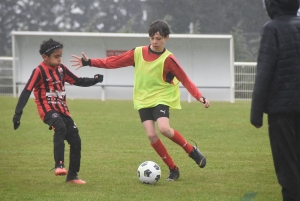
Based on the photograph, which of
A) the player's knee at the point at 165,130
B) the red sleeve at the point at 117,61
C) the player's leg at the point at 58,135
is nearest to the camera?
the player's leg at the point at 58,135

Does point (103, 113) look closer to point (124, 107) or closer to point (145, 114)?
point (124, 107)

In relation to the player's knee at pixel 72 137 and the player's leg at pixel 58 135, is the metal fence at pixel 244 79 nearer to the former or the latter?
the player's knee at pixel 72 137

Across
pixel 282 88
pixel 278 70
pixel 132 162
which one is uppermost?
pixel 278 70

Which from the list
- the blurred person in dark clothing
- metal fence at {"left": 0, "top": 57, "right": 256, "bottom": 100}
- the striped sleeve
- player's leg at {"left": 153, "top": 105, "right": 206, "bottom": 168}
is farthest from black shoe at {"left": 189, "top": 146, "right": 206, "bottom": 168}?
metal fence at {"left": 0, "top": 57, "right": 256, "bottom": 100}

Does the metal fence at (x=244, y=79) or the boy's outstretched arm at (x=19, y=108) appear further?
the metal fence at (x=244, y=79)

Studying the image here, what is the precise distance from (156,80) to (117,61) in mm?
505

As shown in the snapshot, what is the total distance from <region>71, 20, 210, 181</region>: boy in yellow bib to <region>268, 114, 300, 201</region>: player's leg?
243 cm

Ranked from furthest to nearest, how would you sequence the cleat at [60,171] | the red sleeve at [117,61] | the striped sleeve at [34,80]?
the red sleeve at [117,61]
the striped sleeve at [34,80]
the cleat at [60,171]

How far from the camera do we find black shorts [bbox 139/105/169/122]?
7707 mm

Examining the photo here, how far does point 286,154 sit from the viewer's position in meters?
5.25

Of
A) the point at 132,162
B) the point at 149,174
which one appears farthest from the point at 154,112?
the point at 132,162

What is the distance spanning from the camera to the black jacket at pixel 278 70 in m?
5.18

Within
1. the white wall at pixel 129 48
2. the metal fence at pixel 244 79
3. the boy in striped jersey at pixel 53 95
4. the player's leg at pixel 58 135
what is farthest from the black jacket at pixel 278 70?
the metal fence at pixel 244 79

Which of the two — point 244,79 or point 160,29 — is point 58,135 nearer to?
point 160,29
